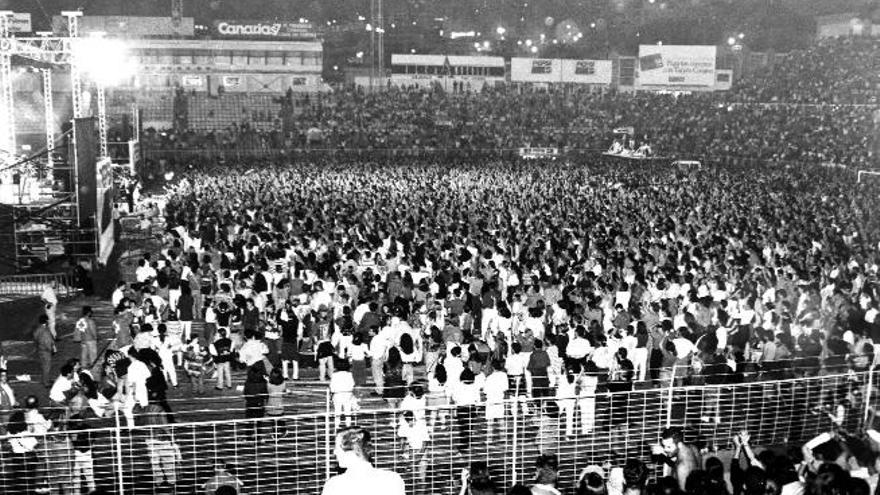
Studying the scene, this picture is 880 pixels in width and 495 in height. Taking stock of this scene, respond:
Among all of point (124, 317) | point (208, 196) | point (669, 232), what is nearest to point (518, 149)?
point (208, 196)

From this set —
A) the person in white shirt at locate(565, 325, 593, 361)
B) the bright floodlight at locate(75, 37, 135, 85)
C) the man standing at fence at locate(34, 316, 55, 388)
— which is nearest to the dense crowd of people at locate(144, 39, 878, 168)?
the bright floodlight at locate(75, 37, 135, 85)

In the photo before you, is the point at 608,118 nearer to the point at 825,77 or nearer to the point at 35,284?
the point at 825,77

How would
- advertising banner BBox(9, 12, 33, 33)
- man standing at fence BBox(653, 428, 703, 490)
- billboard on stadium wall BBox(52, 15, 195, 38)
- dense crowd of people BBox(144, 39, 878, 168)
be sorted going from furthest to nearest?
billboard on stadium wall BBox(52, 15, 195, 38) < advertising banner BBox(9, 12, 33, 33) < dense crowd of people BBox(144, 39, 878, 168) < man standing at fence BBox(653, 428, 703, 490)

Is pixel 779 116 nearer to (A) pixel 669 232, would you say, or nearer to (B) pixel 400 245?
(A) pixel 669 232

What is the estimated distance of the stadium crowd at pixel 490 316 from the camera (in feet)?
25.8

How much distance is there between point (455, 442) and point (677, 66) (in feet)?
143

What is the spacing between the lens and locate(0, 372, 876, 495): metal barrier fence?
797 centimetres

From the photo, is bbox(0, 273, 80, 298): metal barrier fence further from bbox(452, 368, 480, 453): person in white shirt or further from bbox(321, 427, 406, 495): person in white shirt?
bbox(321, 427, 406, 495): person in white shirt

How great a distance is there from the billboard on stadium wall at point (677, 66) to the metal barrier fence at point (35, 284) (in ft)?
126

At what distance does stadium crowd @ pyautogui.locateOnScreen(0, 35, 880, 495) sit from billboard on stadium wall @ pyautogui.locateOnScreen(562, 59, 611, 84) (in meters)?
27.1

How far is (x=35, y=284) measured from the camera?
55.9 feet

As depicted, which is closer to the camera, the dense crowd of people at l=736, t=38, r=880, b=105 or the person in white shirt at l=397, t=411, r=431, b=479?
the person in white shirt at l=397, t=411, r=431, b=479

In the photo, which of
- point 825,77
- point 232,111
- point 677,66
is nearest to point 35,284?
point 232,111

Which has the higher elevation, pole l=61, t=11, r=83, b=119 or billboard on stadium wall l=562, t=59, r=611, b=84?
billboard on stadium wall l=562, t=59, r=611, b=84
